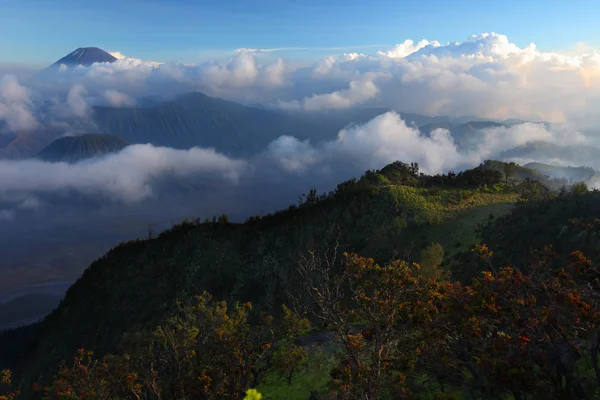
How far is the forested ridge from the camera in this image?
14859 millimetres

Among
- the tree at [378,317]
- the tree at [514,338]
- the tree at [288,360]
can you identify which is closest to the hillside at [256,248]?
the tree at [288,360]

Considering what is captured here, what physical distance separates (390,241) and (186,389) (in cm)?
4569

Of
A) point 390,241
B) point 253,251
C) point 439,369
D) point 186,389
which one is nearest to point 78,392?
point 186,389

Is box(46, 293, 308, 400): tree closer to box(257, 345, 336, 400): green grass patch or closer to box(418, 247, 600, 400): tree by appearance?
box(257, 345, 336, 400): green grass patch

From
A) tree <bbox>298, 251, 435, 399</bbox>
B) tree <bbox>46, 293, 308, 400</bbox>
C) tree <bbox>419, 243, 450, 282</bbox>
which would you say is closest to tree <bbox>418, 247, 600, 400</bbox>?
tree <bbox>298, 251, 435, 399</bbox>

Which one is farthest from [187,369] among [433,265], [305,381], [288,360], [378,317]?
[433,265]

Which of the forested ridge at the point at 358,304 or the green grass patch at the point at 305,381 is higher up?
the forested ridge at the point at 358,304

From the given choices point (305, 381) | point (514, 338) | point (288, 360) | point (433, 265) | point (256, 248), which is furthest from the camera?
point (256, 248)

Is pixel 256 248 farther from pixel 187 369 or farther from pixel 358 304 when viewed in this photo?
pixel 358 304

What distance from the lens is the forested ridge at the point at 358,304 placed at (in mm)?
14859

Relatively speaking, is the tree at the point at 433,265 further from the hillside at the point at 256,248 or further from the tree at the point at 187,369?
the tree at the point at 187,369

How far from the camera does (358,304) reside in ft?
52.9

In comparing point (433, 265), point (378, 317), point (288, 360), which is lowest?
point (288, 360)

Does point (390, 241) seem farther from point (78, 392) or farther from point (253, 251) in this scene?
point (78, 392)
